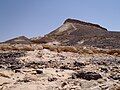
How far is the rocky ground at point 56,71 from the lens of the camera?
945cm

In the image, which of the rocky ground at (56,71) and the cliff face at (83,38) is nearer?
the rocky ground at (56,71)

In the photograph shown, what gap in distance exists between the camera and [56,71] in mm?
10953

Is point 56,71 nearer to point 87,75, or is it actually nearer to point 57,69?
point 57,69

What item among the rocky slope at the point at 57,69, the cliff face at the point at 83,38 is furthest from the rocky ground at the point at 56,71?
the cliff face at the point at 83,38

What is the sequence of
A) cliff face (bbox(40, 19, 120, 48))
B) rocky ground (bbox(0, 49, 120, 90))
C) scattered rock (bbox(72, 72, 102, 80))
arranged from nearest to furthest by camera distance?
rocky ground (bbox(0, 49, 120, 90)) → scattered rock (bbox(72, 72, 102, 80)) → cliff face (bbox(40, 19, 120, 48))

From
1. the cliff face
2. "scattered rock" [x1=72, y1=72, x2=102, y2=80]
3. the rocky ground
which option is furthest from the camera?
the cliff face

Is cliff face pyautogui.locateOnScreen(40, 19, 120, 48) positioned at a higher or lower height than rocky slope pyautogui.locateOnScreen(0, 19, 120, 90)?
higher

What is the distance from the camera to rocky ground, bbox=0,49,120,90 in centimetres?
945

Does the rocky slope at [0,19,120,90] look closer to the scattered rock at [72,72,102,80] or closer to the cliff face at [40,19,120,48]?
the scattered rock at [72,72,102,80]

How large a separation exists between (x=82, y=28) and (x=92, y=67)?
17088mm

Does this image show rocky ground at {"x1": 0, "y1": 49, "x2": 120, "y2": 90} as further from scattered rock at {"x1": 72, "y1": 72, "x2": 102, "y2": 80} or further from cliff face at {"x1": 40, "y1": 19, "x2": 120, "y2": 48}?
cliff face at {"x1": 40, "y1": 19, "x2": 120, "y2": 48}

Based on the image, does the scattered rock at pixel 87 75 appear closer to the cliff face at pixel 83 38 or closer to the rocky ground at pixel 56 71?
the rocky ground at pixel 56 71

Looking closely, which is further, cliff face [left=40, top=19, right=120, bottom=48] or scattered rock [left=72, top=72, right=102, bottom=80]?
cliff face [left=40, top=19, right=120, bottom=48]

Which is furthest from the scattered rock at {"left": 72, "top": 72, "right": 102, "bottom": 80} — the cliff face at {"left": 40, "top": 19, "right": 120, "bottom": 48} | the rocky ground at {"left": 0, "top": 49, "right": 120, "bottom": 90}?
the cliff face at {"left": 40, "top": 19, "right": 120, "bottom": 48}
